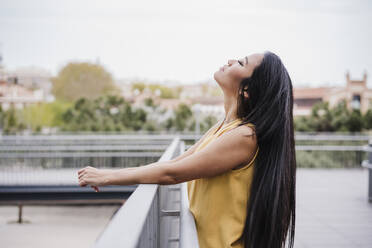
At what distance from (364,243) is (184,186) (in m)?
3.31

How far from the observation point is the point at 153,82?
6712cm

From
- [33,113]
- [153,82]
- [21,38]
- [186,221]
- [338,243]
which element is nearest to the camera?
[186,221]

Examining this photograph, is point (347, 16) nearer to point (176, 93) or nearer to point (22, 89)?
point (176, 93)

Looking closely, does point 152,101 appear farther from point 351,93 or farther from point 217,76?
point 351,93

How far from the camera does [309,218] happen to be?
574 centimetres

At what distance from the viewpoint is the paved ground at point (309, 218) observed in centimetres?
486

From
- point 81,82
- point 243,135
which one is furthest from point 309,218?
point 81,82

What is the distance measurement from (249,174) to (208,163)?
23 cm

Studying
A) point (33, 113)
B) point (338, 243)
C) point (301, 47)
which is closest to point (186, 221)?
point (338, 243)

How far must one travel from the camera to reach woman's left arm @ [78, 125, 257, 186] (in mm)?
1522

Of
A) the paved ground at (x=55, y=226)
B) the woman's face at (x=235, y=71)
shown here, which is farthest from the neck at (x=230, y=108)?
the paved ground at (x=55, y=226)

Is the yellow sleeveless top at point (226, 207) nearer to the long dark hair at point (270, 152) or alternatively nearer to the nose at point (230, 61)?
the long dark hair at point (270, 152)

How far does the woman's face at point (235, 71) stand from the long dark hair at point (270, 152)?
0.03m

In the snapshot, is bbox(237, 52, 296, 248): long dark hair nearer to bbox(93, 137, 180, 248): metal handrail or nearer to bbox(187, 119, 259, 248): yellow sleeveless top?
bbox(187, 119, 259, 248): yellow sleeveless top
